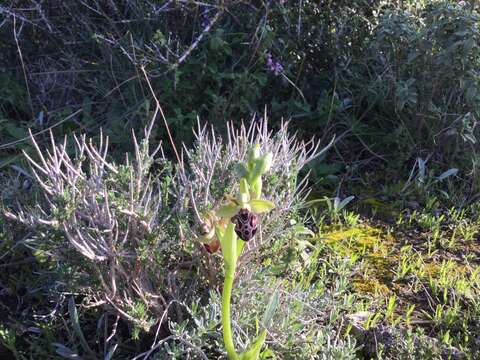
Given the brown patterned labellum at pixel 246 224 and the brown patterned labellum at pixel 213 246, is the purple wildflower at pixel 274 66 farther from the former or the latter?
the brown patterned labellum at pixel 246 224

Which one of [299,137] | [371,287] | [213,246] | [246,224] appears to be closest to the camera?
[246,224]

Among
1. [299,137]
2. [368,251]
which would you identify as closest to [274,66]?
[299,137]

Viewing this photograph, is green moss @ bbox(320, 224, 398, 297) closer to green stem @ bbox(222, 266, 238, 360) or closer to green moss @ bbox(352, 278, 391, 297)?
green moss @ bbox(352, 278, 391, 297)

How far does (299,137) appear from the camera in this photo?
10.9 feet

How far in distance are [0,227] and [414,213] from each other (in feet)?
5.65

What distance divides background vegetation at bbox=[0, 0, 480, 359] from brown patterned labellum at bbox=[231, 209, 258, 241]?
0.49 meters

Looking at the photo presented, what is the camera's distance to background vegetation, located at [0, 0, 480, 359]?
208cm

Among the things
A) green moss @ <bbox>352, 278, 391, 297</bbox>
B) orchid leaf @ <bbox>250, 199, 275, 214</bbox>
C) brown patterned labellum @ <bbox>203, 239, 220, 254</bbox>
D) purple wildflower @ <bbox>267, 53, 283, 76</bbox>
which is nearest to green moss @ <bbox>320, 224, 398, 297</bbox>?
green moss @ <bbox>352, 278, 391, 297</bbox>

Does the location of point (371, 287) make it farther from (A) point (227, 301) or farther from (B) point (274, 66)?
(B) point (274, 66)

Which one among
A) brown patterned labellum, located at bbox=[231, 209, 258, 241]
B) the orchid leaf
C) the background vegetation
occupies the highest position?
the orchid leaf

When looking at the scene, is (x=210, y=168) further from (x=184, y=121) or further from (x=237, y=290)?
(x=184, y=121)

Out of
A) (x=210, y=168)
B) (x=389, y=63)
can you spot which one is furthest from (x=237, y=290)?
(x=389, y=63)

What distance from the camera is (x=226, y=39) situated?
11.5ft

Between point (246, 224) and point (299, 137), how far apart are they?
1.90 meters
